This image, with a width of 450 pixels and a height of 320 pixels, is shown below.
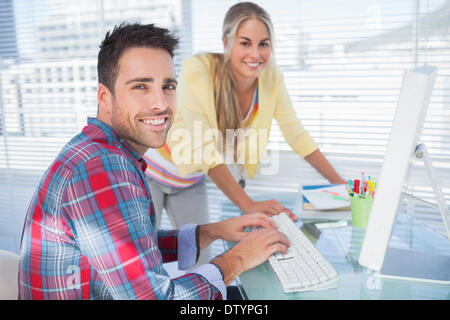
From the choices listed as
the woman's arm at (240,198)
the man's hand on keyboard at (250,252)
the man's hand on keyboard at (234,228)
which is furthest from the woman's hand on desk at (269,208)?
the man's hand on keyboard at (250,252)

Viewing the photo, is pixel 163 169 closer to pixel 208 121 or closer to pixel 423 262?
pixel 208 121

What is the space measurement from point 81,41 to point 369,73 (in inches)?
67.5

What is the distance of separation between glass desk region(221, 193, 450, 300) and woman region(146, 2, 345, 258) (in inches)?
10.7

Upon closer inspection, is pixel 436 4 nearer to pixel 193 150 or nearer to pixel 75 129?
pixel 193 150

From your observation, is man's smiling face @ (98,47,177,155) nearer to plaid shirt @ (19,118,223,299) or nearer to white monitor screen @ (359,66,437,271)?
plaid shirt @ (19,118,223,299)

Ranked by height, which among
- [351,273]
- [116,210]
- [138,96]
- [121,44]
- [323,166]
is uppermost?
[121,44]

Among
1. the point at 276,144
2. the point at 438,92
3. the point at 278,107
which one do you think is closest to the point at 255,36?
the point at 278,107

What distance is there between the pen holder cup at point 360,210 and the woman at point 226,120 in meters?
0.28

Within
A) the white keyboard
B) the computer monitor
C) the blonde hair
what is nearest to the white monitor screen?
the computer monitor

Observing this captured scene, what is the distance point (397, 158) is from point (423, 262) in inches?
15.8

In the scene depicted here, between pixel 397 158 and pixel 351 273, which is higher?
pixel 397 158

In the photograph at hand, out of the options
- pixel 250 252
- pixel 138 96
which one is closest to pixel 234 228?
pixel 250 252

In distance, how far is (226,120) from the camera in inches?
66.6
